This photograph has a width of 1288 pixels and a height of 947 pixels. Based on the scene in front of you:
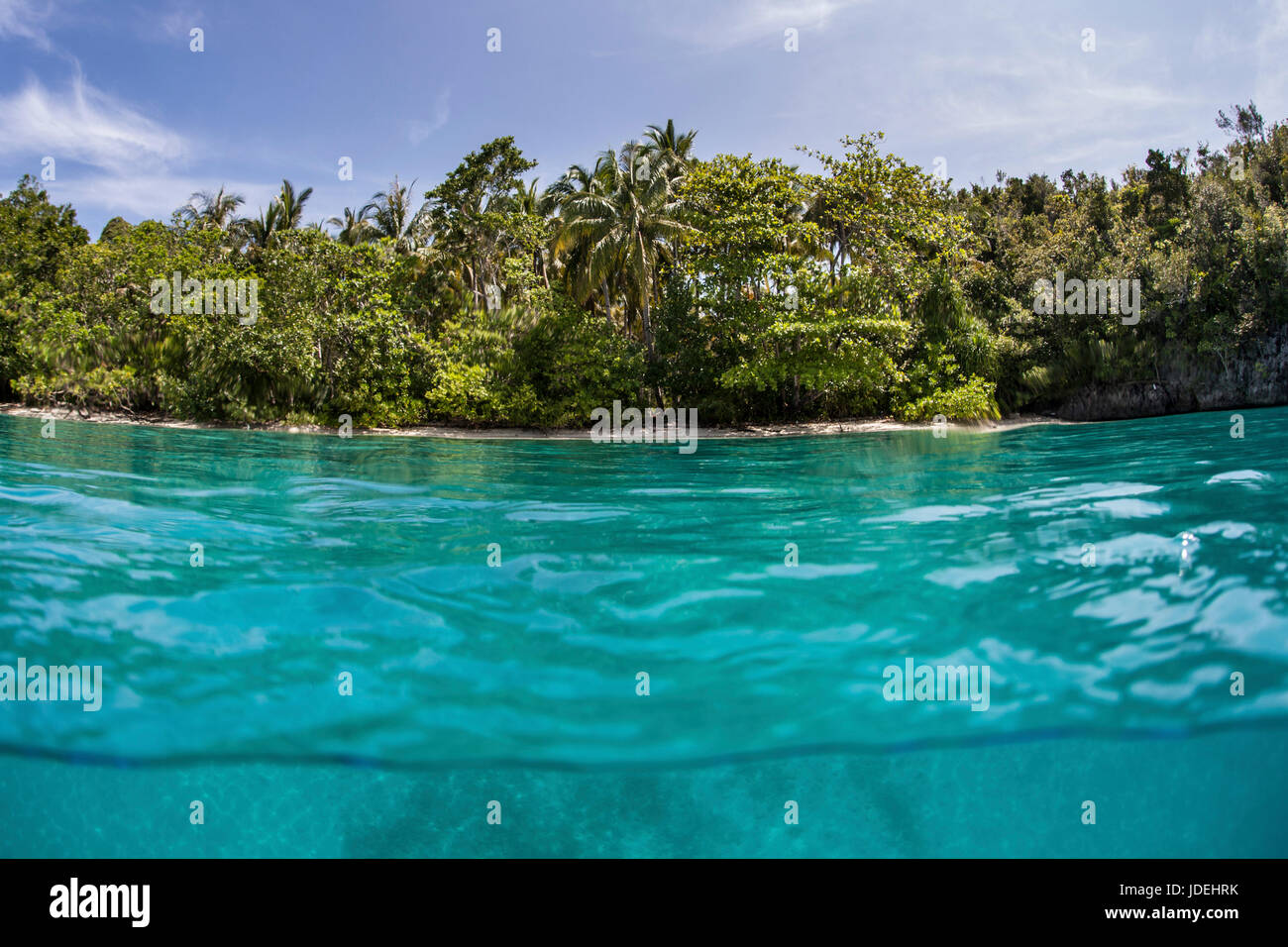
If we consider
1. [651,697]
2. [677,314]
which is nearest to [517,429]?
[677,314]

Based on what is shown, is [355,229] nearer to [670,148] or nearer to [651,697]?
[670,148]

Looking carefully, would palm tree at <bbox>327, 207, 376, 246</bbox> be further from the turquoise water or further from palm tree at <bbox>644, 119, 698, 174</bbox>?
the turquoise water

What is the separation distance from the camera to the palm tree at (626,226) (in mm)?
27620

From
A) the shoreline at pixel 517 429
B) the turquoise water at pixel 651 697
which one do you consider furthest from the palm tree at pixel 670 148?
the turquoise water at pixel 651 697

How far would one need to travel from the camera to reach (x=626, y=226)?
27.7 m

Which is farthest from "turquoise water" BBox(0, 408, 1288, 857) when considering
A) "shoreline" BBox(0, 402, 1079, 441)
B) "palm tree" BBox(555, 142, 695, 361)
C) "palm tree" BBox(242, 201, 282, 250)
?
"palm tree" BBox(242, 201, 282, 250)

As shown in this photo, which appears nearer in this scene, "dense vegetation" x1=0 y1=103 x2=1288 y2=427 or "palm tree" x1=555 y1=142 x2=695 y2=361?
"dense vegetation" x1=0 y1=103 x2=1288 y2=427

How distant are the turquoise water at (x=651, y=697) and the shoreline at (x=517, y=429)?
18279 millimetres

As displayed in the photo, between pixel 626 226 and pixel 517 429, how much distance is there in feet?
29.5

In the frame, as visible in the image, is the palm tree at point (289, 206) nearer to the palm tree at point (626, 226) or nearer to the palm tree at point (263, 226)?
the palm tree at point (263, 226)

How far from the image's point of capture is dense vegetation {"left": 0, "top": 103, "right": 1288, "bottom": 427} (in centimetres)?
2492

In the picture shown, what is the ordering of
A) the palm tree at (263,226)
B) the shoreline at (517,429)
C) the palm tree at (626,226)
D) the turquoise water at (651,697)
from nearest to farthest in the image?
1. the turquoise water at (651,697)
2. the shoreline at (517,429)
3. the palm tree at (626,226)
4. the palm tree at (263,226)

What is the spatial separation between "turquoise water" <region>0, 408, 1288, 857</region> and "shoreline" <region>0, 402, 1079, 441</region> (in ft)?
60.0
